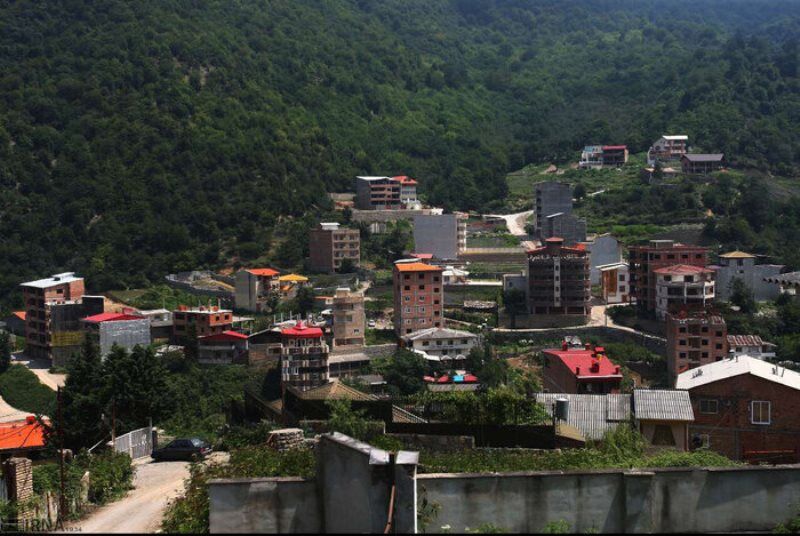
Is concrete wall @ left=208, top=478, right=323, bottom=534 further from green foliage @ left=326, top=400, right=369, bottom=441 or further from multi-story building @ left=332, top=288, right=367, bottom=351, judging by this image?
multi-story building @ left=332, top=288, right=367, bottom=351

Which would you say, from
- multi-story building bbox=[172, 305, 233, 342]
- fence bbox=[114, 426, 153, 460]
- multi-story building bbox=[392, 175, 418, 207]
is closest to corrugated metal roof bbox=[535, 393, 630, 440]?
fence bbox=[114, 426, 153, 460]

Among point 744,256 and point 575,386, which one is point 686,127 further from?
point 575,386

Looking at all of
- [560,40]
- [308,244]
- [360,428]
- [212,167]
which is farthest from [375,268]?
[560,40]

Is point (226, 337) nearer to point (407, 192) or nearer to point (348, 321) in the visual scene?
point (348, 321)

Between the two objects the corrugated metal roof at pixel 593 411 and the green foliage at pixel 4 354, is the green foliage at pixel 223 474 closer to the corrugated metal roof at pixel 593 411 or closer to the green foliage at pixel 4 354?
the corrugated metal roof at pixel 593 411

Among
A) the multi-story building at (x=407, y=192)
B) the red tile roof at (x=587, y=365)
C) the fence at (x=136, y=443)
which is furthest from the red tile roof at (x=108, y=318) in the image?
the fence at (x=136, y=443)

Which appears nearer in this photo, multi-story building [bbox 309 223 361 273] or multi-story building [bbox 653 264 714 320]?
multi-story building [bbox 653 264 714 320]
